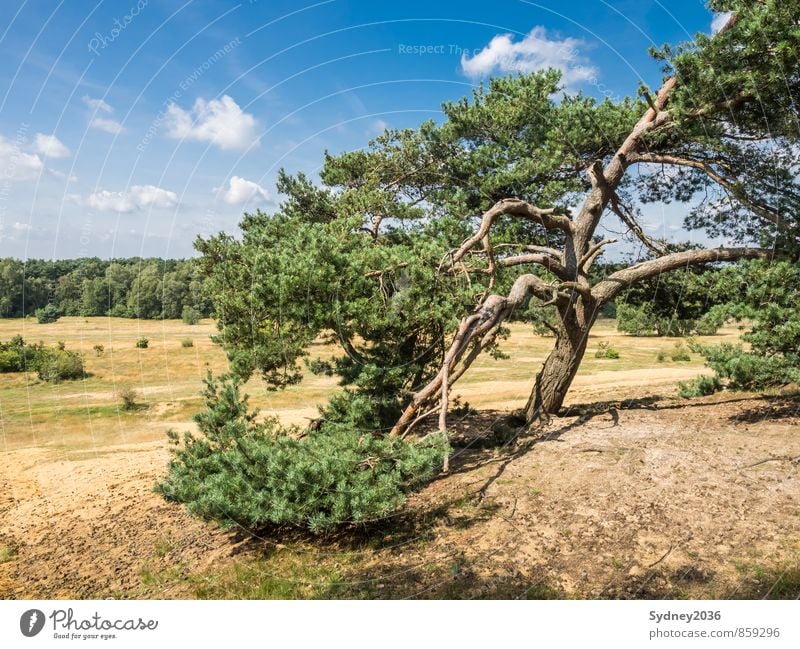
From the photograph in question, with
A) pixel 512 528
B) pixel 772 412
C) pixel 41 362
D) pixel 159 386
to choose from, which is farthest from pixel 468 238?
pixel 41 362

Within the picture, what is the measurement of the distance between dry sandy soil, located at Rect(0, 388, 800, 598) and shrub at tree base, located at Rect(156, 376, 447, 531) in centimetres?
53

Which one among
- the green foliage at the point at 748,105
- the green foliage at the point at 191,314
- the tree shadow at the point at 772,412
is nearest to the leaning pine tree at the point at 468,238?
the green foliage at the point at 748,105

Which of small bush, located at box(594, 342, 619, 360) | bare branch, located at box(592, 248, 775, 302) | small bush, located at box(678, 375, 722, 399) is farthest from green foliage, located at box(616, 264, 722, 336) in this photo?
small bush, located at box(594, 342, 619, 360)

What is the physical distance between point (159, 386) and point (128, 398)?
121 inches

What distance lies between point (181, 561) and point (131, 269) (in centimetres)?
1400

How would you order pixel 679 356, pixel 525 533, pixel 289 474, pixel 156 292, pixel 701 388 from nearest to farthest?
pixel 289 474 → pixel 525 533 → pixel 701 388 → pixel 156 292 → pixel 679 356

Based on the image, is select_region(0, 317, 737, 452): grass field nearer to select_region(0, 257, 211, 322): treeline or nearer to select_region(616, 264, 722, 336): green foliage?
select_region(0, 257, 211, 322): treeline

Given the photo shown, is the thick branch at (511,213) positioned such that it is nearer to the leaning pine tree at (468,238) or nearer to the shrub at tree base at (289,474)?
the leaning pine tree at (468,238)

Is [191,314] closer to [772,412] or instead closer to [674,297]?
[674,297]

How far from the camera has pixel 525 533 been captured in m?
4.90

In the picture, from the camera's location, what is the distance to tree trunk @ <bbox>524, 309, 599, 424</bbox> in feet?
29.0

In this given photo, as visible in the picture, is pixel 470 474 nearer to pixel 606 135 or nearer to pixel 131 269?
pixel 606 135

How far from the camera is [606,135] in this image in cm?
870
